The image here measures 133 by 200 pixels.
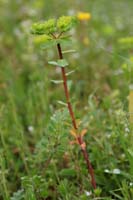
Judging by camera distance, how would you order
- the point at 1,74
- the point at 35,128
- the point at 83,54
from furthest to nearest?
the point at 83,54, the point at 1,74, the point at 35,128


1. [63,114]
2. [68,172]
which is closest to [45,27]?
[63,114]

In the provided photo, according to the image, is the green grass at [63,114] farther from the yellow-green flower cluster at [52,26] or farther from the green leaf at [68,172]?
the yellow-green flower cluster at [52,26]

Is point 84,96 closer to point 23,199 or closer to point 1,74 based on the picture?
point 1,74

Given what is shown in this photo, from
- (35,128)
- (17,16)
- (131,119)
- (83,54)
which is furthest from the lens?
(17,16)

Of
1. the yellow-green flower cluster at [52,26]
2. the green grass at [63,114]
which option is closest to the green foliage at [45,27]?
the yellow-green flower cluster at [52,26]

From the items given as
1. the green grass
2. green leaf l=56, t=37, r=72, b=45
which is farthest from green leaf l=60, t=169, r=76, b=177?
green leaf l=56, t=37, r=72, b=45

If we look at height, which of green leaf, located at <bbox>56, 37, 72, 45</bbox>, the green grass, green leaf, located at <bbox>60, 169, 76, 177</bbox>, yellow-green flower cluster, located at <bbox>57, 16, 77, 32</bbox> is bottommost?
green leaf, located at <bbox>60, 169, 76, 177</bbox>

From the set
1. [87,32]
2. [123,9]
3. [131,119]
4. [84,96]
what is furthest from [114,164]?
[123,9]

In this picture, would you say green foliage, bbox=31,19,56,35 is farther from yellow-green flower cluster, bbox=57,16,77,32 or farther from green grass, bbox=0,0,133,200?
green grass, bbox=0,0,133,200
